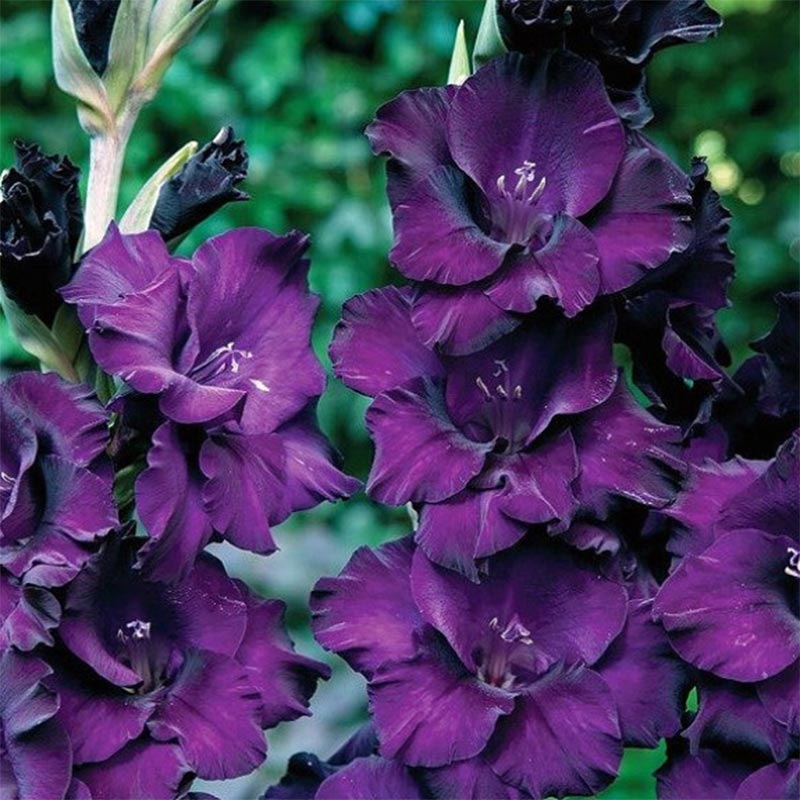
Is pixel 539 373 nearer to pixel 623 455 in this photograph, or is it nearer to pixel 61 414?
pixel 623 455

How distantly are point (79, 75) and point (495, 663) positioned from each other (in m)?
0.52

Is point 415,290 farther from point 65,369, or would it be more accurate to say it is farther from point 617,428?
point 65,369

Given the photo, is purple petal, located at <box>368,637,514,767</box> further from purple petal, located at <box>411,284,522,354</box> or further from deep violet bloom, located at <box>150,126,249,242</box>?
deep violet bloom, located at <box>150,126,249,242</box>

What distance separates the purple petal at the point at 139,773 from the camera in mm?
841

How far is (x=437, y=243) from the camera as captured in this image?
0.85 metres

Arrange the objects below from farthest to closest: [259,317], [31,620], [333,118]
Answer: [333,118] → [259,317] → [31,620]

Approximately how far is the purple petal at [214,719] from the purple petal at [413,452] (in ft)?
0.50

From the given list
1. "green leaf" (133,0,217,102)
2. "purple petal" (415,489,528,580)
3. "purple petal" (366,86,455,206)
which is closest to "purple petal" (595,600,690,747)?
"purple petal" (415,489,528,580)

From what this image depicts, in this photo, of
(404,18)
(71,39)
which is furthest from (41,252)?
(404,18)

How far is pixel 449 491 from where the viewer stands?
2.77ft

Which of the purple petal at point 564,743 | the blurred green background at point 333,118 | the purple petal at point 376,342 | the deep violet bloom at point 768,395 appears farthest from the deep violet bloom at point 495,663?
the blurred green background at point 333,118

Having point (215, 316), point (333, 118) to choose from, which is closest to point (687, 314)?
point (215, 316)

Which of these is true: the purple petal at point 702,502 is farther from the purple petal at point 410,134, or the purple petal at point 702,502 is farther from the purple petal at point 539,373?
the purple petal at point 410,134

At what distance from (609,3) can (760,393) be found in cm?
32
